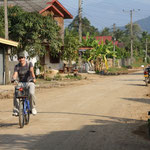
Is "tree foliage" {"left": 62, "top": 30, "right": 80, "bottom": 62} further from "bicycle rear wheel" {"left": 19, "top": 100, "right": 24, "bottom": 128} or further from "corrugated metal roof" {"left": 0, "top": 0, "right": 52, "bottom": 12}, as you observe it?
"bicycle rear wheel" {"left": 19, "top": 100, "right": 24, "bottom": 128}

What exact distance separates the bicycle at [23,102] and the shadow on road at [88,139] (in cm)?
110

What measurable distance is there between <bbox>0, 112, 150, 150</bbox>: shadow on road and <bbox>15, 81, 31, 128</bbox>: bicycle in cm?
110

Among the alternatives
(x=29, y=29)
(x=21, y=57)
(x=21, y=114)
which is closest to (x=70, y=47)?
(x=29, y=29)

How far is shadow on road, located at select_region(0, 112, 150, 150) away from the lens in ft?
22.0

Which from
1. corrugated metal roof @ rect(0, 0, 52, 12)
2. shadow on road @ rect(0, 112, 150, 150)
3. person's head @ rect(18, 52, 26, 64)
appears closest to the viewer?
shadow on road @ rect(0, 112, 150, 150)

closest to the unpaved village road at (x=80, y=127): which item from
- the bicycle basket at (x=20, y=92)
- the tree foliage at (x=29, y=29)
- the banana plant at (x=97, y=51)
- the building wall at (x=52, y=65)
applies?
the bicycle basket at (x=20, y=92)

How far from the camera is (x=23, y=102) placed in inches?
360

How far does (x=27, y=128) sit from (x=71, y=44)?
26670 millimetres

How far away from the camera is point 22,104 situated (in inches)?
358

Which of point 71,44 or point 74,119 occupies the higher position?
point 71,44

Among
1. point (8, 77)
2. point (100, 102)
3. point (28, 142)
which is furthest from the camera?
point (8, 77)

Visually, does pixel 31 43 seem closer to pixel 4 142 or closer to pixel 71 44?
pixel 71 44

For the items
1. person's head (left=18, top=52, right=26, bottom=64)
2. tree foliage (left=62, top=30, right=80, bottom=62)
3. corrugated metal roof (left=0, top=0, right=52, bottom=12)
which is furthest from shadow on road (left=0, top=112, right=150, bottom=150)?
tree foliage (left=62, top=30, right=80, bottom=62)

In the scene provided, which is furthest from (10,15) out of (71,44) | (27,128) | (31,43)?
(27,128)
